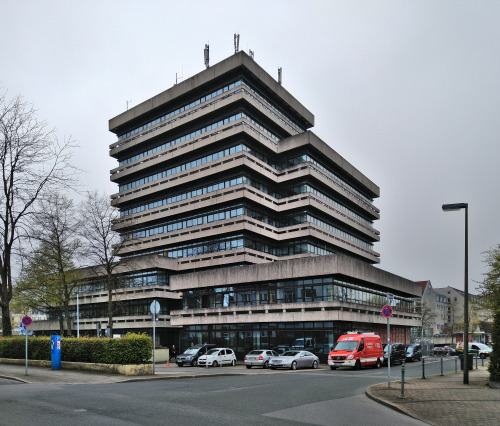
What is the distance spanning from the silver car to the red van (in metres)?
2.58

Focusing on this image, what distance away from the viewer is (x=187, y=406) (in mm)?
12664

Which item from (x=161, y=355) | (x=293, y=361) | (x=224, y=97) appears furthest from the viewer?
(x=224, y=97)

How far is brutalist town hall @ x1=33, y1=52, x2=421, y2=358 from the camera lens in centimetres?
5056

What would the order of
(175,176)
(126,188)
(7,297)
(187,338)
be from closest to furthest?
(7,297) < (187,338) < (175,176) < (126,188)

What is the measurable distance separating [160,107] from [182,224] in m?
19.8

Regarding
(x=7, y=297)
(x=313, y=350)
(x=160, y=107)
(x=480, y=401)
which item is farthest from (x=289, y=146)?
(x=480, y=401)

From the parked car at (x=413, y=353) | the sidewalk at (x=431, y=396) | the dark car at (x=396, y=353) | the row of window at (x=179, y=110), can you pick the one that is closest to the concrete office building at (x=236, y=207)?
the row of window at (x=179, y=110)

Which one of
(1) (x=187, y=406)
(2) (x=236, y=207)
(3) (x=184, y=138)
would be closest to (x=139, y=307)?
(2) (x=236, y=207)

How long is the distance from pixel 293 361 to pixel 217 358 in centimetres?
652

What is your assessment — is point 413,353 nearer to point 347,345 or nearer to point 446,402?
point 347,345

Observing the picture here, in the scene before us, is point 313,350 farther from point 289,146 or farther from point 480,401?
point 289,146

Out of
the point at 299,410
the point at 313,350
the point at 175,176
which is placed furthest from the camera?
the point at 175,176

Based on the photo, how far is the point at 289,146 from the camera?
71.2 meters

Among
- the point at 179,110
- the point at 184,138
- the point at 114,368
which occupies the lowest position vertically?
the point at 114,368
